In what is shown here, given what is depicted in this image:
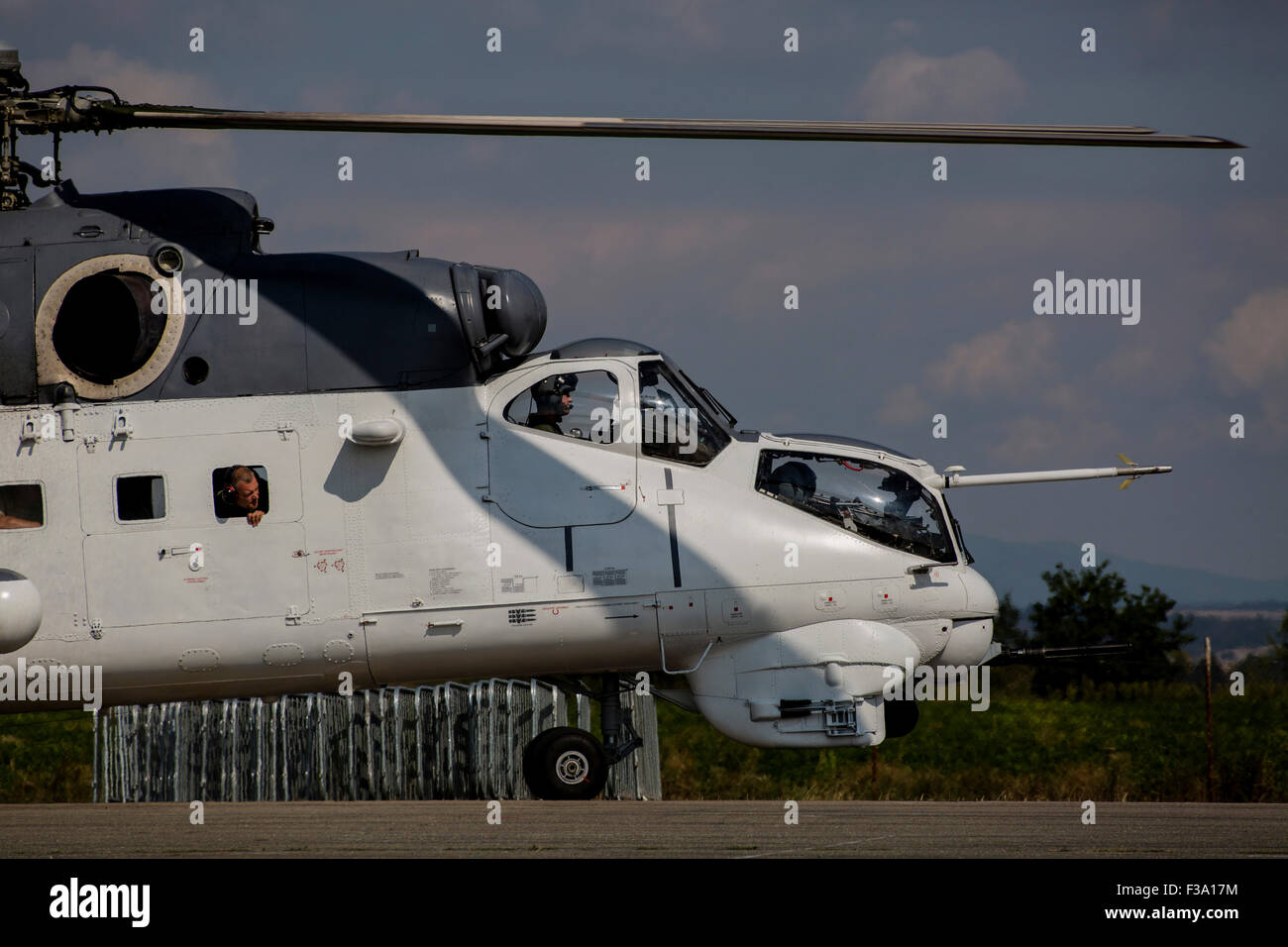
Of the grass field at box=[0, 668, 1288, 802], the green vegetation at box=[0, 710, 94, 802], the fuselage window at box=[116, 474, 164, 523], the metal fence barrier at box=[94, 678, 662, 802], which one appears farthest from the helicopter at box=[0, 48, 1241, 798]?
the green vegetation at box=[0, 710, 94, 802]

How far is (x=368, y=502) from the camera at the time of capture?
12.1 m

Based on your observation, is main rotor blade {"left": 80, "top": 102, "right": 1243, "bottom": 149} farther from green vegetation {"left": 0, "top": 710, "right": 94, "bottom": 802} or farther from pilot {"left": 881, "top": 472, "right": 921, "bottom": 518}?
green vegetation {"left": 0, "top": 710, "right": 94, "bottom": 802}

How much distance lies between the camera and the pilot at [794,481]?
12.7 m

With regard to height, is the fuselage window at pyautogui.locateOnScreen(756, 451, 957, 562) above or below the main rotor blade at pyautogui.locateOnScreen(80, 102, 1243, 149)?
below

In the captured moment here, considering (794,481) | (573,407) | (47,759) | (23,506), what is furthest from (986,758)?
(23,506)

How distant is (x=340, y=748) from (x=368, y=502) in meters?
9.71

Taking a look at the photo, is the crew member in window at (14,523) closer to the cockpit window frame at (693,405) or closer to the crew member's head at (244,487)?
the crew member's head at (244,487)

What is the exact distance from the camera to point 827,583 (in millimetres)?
12453

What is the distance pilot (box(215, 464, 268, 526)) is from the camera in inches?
471

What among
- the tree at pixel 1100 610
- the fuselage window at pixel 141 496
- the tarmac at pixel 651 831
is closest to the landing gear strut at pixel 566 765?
the tarmac at pixel 651 831

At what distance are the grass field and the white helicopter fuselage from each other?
981 centimetres

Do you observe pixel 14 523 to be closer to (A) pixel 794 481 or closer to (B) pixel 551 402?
(B) pixel 551 402

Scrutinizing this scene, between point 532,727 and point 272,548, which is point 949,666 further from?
point 532,727
